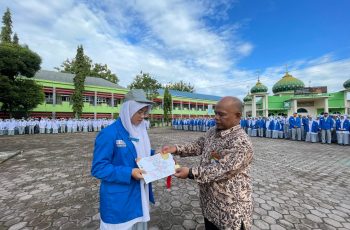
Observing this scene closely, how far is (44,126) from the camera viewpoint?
68.6 ft

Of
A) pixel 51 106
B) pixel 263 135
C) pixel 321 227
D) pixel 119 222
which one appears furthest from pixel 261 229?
pixel 51 106

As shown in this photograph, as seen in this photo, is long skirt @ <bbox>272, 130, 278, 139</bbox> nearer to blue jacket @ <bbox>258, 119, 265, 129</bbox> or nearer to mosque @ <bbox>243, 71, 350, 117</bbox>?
blue jacket @ <bbox>258, 119, 265, 129</bbox>

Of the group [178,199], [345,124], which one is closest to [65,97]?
[178,199]

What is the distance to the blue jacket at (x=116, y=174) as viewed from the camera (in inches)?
66.0

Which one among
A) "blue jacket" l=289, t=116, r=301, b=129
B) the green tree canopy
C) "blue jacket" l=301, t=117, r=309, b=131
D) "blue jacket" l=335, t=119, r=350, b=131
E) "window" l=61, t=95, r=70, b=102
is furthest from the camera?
"window" l=61, t=95, r=70, b=102

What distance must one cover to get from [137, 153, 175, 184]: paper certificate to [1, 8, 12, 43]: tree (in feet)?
117

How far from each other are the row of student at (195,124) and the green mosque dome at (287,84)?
22195 millimetres

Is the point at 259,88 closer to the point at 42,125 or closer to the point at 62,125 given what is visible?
the point at 62,125

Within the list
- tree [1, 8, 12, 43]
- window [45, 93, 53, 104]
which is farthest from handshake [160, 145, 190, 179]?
tree [1, 8, 12, 43]

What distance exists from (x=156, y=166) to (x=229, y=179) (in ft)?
2.08

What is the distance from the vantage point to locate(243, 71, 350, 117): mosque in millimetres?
31072

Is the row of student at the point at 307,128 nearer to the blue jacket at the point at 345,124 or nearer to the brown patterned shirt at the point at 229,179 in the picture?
the blue jacket at the point at 345,124

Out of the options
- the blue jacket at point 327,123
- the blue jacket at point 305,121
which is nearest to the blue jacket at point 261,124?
the blue jacket at point 305,121

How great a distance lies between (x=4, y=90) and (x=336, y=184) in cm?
2443
